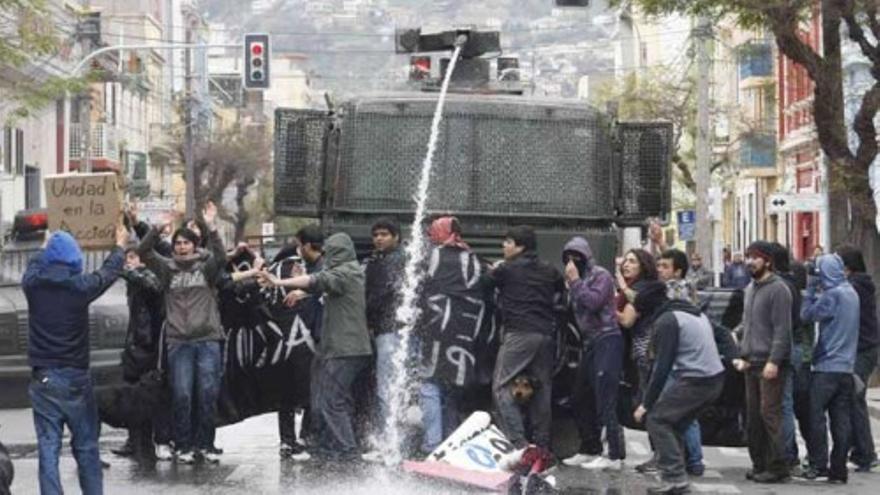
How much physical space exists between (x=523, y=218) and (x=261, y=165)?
2630 inches

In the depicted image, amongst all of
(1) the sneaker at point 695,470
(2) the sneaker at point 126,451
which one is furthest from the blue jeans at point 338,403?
(1) the sneaker at point 695,470

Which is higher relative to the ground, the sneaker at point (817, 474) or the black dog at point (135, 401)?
the black dog at point (135, 401)

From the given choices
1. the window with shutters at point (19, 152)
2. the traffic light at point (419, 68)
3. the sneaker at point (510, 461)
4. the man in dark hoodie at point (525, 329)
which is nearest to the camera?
the sneaker at point (510, 461)

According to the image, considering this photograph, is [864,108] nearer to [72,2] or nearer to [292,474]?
[292,474]

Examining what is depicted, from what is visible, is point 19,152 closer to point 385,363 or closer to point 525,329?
point 385,363

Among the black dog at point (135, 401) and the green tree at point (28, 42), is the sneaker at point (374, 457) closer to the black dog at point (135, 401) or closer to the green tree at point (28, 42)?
the black dog at point (135, 401)

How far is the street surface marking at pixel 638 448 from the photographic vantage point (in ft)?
60.2

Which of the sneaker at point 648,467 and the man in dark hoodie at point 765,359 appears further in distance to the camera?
the sneaker at point 648,467

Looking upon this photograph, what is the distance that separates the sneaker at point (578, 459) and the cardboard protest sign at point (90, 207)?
13.9 ft

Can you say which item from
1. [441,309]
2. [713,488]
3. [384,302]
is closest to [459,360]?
[441,309]

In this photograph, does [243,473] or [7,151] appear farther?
[7,151]

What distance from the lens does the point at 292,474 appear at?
15305 mm

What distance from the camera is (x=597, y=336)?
51.8ft

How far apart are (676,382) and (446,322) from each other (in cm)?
207
